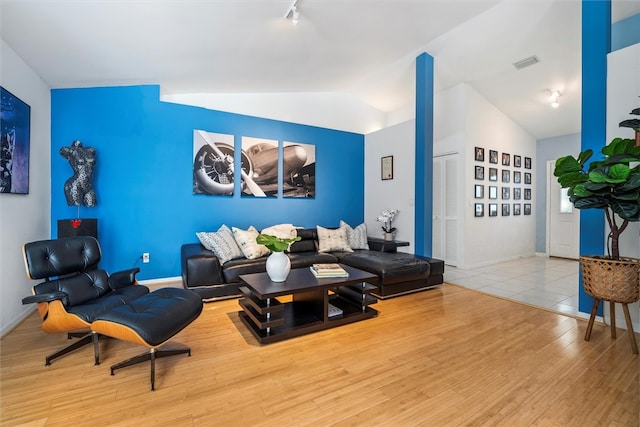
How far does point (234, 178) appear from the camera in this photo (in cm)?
450

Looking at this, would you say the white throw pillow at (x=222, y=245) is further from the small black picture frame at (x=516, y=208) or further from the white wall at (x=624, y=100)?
the small black picture frame at (x=516, y=208)

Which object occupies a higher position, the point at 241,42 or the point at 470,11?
the point at 470,11

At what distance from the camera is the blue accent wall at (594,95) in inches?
106

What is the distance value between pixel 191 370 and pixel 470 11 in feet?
15.5

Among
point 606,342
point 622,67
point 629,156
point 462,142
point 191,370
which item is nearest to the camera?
point 191,370

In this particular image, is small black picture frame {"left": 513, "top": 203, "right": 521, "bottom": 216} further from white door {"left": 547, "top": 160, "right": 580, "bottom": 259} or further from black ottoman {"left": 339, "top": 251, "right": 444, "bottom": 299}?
black ottoman {"left": 339, "top": 251, "right": 444, "bottom": 299}

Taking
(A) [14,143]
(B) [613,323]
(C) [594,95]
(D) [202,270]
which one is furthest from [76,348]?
(C) [594,95]

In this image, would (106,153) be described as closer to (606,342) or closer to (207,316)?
(207,316)

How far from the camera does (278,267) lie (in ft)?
8.32

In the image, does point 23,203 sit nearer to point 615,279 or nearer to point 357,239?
point 357,239

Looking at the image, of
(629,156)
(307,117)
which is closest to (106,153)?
(307,117)

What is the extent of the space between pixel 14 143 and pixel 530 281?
21.3 ft

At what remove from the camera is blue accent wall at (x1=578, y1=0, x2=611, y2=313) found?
2689mm

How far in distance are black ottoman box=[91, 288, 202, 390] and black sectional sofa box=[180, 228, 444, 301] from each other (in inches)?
41.3
